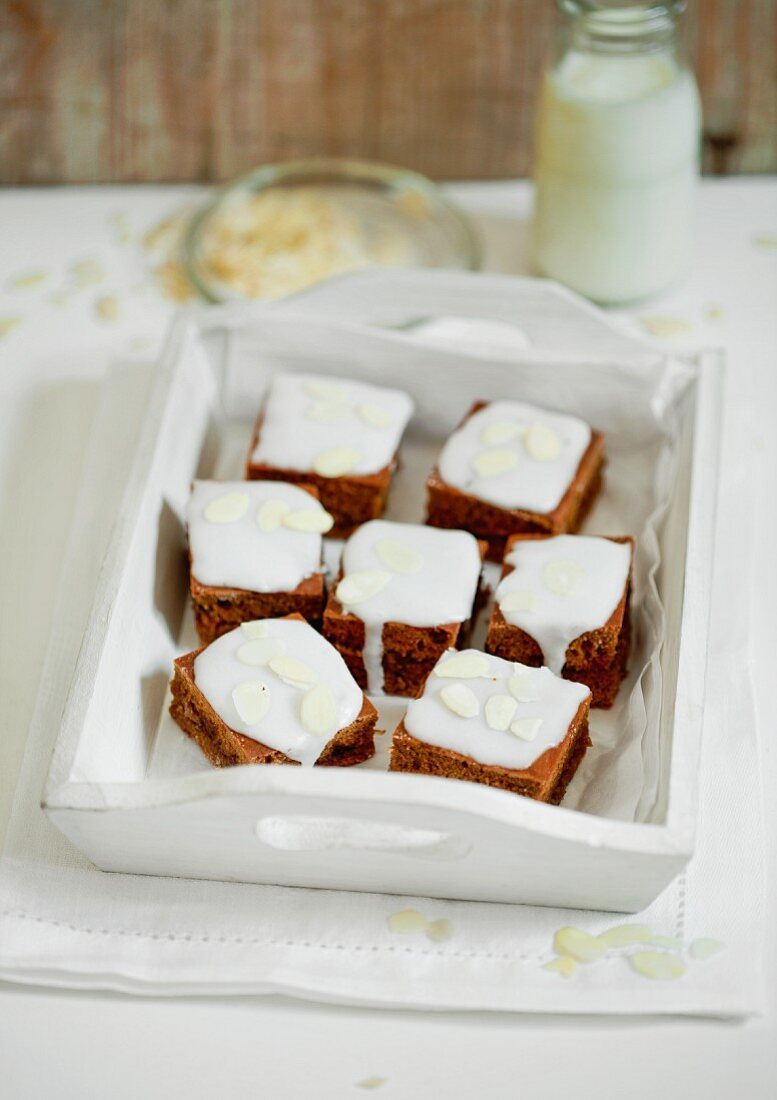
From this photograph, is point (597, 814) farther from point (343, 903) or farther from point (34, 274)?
point (34, 274)

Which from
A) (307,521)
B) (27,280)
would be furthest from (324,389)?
(27,280)

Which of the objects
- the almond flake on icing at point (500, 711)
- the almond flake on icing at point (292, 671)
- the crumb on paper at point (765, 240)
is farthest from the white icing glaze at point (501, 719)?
the crumb on paper at point (765, 240)

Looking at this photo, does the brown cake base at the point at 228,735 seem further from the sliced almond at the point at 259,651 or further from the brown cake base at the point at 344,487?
the brown cake base at the point at 344,487

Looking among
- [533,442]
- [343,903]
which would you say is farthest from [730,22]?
[343,903]

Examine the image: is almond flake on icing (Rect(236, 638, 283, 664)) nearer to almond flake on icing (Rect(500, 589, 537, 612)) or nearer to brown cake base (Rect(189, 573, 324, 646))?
brown cake base (Rect(189, 573, 324, 646))

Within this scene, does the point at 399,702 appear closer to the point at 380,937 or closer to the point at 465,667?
the point at 465,667
